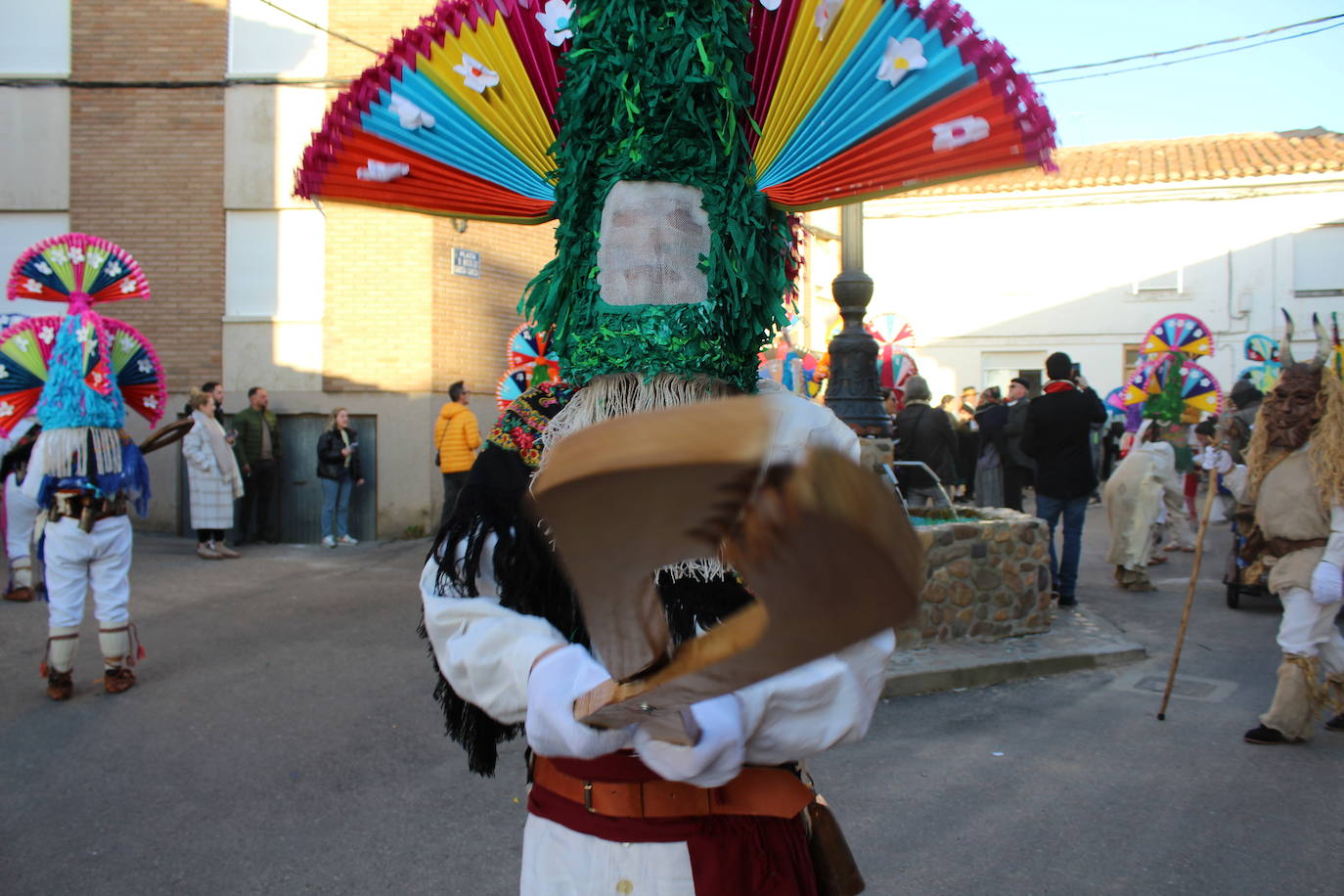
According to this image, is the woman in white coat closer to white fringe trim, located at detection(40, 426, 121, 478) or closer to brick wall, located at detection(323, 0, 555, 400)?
brick wall, located at detection(323, 0, 555, 400)

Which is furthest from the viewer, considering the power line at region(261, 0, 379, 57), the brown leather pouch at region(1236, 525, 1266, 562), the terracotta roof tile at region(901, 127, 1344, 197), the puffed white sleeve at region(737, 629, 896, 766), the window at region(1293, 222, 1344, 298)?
the terracotta roof tile at region(901, 127, 1344, 197)

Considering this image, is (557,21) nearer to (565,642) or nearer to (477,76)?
(477,76)

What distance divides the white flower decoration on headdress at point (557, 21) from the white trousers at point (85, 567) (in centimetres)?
530

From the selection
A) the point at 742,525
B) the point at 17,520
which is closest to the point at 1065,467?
the point at 742,525

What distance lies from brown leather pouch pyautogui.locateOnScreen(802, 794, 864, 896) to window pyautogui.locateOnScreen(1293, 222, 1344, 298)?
25930 mm

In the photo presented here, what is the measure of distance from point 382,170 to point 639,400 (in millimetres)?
906

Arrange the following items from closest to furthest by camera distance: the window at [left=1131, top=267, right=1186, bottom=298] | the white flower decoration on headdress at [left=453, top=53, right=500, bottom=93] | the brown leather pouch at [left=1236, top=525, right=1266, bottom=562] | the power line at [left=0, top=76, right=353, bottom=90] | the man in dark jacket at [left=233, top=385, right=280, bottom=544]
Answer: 1. the white flower decoration on headdress at [left=453, top=53, right=500, bottom=93]
2. the brown leather pouch at [left=1236, top=525, right=1266, bottom=562]
3. the man in dark jacket at [left=233, top=385, right=280, bottom=544]
4. the power line at [left=0, top=76, right=353, bottom=90]
5. the window at [left=1131, top=267, right=1186, bottom=298]

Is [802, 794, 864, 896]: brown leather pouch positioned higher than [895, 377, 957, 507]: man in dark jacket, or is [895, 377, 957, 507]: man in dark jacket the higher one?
[895, 377, 957, 507]: man in dark jacket

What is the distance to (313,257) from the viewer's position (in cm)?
1383

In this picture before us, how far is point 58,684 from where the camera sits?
613cm

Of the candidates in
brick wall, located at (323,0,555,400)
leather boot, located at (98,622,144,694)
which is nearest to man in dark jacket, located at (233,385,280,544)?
brick wall, located at (323,0,555,400)

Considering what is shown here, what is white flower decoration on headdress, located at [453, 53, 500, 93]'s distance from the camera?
2090 mm

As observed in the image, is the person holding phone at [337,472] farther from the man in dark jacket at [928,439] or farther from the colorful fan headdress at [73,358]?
the man in dark jacket at [928,439]

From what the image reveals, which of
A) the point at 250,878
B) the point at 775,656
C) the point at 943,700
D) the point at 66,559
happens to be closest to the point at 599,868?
the point at 775,656
